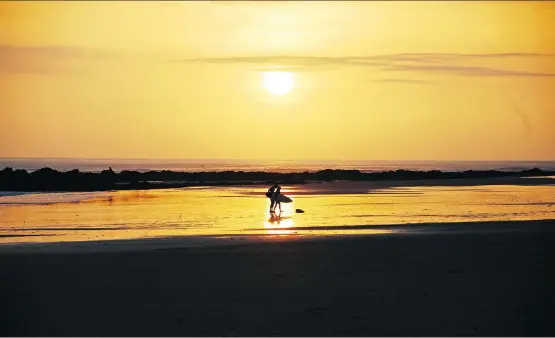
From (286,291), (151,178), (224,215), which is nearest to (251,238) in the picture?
(286,291)

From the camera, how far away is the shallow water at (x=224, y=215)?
24531mm

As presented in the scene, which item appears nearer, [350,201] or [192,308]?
[192,308]

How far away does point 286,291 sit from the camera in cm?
1347

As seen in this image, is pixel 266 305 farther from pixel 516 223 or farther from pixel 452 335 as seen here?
pixel 516 223

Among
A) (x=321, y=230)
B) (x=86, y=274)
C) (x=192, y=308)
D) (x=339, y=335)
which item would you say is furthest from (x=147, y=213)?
(x=339, y=335)

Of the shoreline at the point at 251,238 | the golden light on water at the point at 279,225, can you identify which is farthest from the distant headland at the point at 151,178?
the shoreline at the point at 251,238

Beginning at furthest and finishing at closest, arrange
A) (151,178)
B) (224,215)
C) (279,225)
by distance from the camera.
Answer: (151,178) → (224,215) → (279,225)

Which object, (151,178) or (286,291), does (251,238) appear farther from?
(151,178)

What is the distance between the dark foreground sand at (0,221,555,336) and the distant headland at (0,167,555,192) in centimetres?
3845

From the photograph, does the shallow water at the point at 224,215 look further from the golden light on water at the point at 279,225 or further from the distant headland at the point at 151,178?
the distant headland at the point at 151,178

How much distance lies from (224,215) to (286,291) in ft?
58.8

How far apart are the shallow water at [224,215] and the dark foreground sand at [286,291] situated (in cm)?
540

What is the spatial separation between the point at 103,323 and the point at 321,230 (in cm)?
1380

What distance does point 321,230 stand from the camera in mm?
24609
